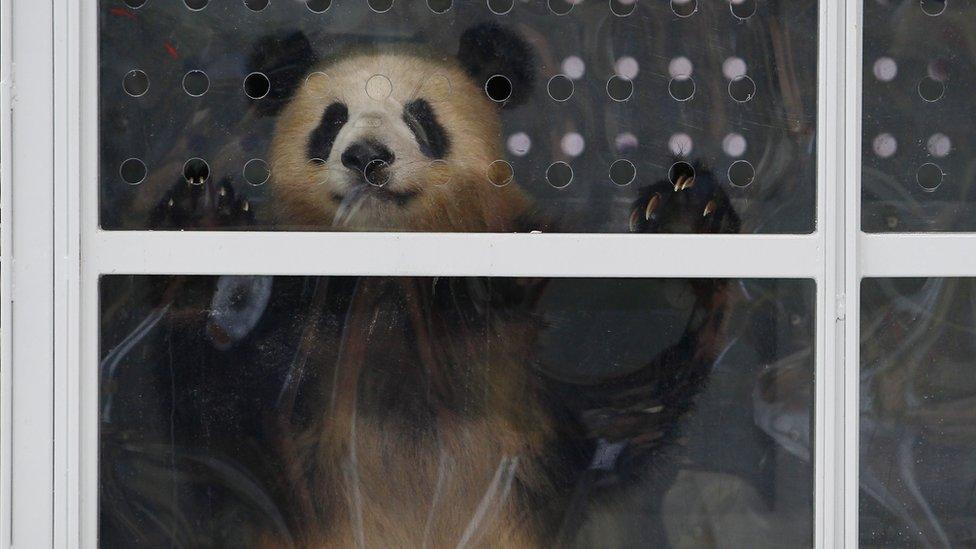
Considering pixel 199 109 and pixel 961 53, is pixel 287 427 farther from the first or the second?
pixel 961 53

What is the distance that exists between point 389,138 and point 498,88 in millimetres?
191

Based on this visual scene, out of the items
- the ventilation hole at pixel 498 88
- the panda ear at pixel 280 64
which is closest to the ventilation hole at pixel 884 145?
the ventilation hole at pixel 498 88

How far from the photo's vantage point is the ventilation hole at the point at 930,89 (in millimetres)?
1371

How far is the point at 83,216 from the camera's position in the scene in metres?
1.26

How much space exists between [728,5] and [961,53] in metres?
0.41

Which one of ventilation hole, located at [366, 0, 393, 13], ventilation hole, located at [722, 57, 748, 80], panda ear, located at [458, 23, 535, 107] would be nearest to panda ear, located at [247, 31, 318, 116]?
ventilation hole, located at [366, 0, 393, 13]

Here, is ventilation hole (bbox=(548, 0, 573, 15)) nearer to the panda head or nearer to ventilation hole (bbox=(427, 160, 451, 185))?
the panda head

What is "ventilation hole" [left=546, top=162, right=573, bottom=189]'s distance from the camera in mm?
1325

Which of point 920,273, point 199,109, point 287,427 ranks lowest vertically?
point 287,427

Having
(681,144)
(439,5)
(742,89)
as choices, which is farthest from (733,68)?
(439,5)

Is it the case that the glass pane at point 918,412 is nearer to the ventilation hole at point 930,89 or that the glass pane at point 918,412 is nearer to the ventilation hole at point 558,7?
the ventilation hole at point 930,89

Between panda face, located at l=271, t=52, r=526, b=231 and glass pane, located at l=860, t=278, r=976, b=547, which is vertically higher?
panda face, located at l=271, t=52, r=526, b=231

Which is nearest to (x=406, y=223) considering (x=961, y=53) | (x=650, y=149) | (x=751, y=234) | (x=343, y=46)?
(x=343, y=46)

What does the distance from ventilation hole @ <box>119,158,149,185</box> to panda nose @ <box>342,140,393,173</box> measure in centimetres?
31
